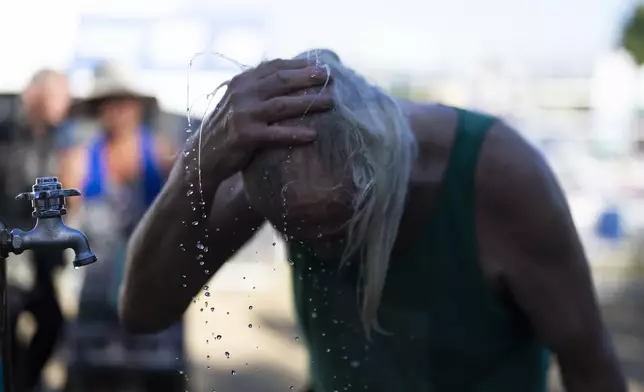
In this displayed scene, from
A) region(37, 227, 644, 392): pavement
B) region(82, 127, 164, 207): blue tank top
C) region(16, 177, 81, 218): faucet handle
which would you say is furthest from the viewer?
region(82, 127, 164, 207): blue tank top

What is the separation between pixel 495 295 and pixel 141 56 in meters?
2.21

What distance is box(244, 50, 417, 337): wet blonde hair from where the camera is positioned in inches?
35.0

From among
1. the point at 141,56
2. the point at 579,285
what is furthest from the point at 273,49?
the point at 141,56

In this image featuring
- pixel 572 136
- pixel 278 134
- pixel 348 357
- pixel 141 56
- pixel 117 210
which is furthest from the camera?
pixel 572 136

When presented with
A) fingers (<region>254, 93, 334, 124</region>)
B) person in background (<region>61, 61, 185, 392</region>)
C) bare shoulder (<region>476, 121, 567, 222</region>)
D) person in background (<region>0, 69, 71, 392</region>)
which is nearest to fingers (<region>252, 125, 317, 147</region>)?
fingers (<region>254, 93, 334, 124</region>)

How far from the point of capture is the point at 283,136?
0.85 m

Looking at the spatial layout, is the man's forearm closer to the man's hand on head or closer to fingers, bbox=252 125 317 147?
fingers, bbox=252 125 317 147

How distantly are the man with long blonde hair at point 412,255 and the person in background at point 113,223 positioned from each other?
0.76 meters

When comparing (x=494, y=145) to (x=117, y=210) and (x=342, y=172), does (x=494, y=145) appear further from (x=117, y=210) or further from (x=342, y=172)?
(x=117, y=210)

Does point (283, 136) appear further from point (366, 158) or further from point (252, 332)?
point (252, 332)

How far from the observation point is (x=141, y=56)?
3027 mm

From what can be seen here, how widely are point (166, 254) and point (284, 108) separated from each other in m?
0.30

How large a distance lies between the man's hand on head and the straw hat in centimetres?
143

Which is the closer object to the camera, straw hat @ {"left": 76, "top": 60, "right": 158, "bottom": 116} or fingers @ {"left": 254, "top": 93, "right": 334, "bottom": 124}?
fingers @ {"left": 254, "top": 93, "right": 334, "bottom": 124}
